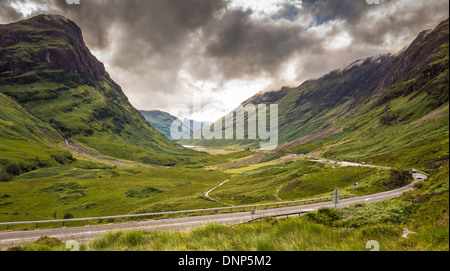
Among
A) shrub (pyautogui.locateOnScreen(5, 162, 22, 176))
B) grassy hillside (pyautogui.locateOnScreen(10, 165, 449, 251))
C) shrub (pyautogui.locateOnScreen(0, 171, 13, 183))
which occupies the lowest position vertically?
shrub (pyautogui.locateOnScreen(0, 171, 13, 183))

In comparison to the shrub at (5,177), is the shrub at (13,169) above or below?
above

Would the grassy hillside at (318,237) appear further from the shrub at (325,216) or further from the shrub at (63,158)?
the shrub at (63,158)

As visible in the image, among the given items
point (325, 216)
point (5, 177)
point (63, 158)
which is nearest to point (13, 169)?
point (5, 177)

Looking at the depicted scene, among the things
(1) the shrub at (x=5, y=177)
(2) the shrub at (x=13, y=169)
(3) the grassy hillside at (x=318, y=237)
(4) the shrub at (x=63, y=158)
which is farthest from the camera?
(4) the shrub at (x=63, y=158)

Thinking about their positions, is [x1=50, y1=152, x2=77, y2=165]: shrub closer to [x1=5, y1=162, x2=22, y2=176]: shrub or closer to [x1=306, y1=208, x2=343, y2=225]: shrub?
[x1=5, y1=162, x2=22, y2=176]: shrub

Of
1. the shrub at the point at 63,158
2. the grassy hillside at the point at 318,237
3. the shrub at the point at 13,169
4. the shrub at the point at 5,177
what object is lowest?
the shrub at the point at 5,177

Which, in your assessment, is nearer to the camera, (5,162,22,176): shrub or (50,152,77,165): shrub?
(5,162,22,176): shrub

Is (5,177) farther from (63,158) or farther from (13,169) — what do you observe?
(63,158)

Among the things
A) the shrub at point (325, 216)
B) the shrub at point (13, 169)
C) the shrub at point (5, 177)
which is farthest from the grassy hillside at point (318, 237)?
the shrub at point (13, 169)

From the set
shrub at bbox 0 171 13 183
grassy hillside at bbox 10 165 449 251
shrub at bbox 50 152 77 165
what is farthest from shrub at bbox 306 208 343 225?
shrub at bbox 50 152 77 165
